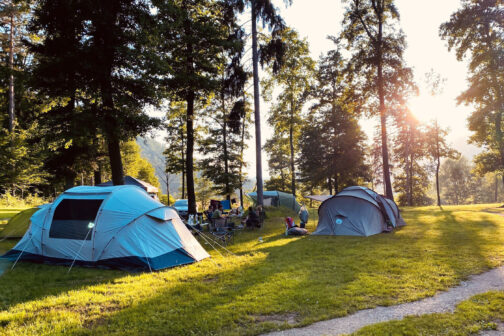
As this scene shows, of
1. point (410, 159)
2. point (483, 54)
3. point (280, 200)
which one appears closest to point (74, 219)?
point (280, 200)

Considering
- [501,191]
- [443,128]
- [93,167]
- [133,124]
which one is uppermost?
[443,128]

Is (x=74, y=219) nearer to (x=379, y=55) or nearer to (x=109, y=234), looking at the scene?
(x=109, y=234)

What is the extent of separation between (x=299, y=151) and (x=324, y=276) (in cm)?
2768

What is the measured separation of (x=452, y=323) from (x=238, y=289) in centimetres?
365

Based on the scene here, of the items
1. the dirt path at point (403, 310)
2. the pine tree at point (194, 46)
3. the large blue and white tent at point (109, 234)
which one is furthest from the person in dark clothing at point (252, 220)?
the dirt path at point (403, 310)

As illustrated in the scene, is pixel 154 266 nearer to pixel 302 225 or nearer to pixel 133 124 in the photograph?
pixel 133 124

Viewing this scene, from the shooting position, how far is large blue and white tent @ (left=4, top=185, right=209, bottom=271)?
775 centimetres

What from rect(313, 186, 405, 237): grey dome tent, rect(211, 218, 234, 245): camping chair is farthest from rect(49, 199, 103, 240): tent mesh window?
rect(313, 186, 405, 237): grey dome tent

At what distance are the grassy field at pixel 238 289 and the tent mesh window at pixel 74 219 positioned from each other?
917 mm

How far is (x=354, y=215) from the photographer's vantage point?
41.9 ft

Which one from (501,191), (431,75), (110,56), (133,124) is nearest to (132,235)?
(133,124)

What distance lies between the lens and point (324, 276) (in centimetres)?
673

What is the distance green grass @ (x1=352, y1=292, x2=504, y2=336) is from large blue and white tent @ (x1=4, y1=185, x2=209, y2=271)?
5.65 metres

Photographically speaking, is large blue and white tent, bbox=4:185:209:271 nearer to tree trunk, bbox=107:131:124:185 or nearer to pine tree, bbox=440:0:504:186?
tree trunk, bbox=107:131:124:185
